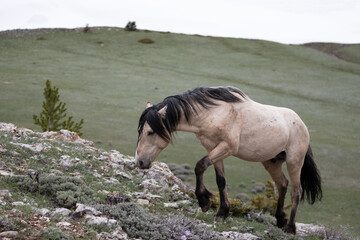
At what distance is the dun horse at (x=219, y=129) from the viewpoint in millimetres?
7250

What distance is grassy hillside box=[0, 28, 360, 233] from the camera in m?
21.1

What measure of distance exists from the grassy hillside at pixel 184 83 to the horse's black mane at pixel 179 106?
29.9 feet

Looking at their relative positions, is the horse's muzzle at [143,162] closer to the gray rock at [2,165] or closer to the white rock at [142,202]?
the white rock at [142,202]

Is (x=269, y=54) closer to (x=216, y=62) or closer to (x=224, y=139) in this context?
(x=216, y=62)

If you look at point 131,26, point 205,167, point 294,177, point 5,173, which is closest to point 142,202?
point 205,167

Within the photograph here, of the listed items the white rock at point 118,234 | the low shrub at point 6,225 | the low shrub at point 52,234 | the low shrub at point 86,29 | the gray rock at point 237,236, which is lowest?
the gray rock at point 237,236

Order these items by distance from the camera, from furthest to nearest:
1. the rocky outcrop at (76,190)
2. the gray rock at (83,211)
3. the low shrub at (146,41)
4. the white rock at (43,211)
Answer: the low shrub at (146,41), the gray rock at (83,211), the white rock at (43,211), the rocky outcrop at (76,190)

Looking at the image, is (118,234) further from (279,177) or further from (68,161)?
(279,177)

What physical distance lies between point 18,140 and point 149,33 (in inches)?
2325

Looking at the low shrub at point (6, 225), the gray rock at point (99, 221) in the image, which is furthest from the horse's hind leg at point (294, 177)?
the low shrub at point (6, 225)

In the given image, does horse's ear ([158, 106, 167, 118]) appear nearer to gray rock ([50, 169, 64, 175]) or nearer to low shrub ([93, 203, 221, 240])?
low shrub ([93, 203, 221, 240])

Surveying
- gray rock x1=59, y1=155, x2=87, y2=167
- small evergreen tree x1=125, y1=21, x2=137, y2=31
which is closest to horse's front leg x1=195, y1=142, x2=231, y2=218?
gray rock x1=59, y1=155, x2=87, y2=167

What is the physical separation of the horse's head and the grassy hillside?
9798mm

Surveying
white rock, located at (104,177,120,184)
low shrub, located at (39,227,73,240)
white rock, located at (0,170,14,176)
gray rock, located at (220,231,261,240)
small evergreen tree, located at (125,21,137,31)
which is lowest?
gray rock, located at (220,231,261,240)
